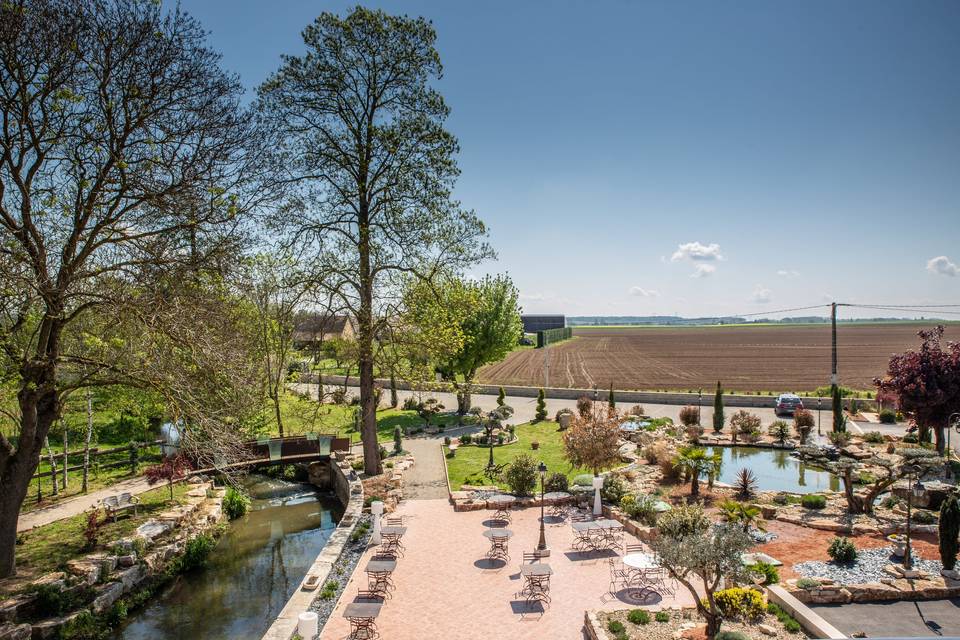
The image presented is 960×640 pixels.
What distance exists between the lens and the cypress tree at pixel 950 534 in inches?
497

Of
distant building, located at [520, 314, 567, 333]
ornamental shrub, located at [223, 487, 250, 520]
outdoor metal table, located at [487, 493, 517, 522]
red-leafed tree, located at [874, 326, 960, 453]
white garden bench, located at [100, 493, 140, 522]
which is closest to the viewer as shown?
white garden bench, located at [100, 493, 140, 522]

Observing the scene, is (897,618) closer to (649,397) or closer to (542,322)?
(649,397)

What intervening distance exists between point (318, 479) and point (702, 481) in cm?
1654

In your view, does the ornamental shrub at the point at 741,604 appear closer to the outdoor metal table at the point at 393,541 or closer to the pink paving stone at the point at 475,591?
the pink paving stone at the point at 475,591

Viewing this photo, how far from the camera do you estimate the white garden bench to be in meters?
17.0

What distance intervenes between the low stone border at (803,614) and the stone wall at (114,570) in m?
15.2

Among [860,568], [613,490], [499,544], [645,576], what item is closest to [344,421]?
[613,490]

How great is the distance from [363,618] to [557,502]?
31.0 ft

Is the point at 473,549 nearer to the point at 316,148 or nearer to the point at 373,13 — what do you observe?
the point at 316,148

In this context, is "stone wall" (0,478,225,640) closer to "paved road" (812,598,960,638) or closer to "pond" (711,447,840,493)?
"paved road" (812,598,960,638)

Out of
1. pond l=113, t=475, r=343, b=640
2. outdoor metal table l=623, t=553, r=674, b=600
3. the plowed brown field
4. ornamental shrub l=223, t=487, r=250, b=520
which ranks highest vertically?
the plowed brown field

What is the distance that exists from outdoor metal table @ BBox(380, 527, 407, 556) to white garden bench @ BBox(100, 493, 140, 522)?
8528 millimetres

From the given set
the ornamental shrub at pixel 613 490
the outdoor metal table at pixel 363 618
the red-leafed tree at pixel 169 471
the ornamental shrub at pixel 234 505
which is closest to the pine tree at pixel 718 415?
the ornamental shrub at pixel 613 490

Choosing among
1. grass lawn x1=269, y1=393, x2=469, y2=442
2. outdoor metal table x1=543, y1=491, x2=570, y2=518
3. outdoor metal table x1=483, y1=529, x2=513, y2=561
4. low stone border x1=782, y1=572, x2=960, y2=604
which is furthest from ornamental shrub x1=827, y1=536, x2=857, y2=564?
grass lawn x1=269, y1=393, x2=469, y2=442
